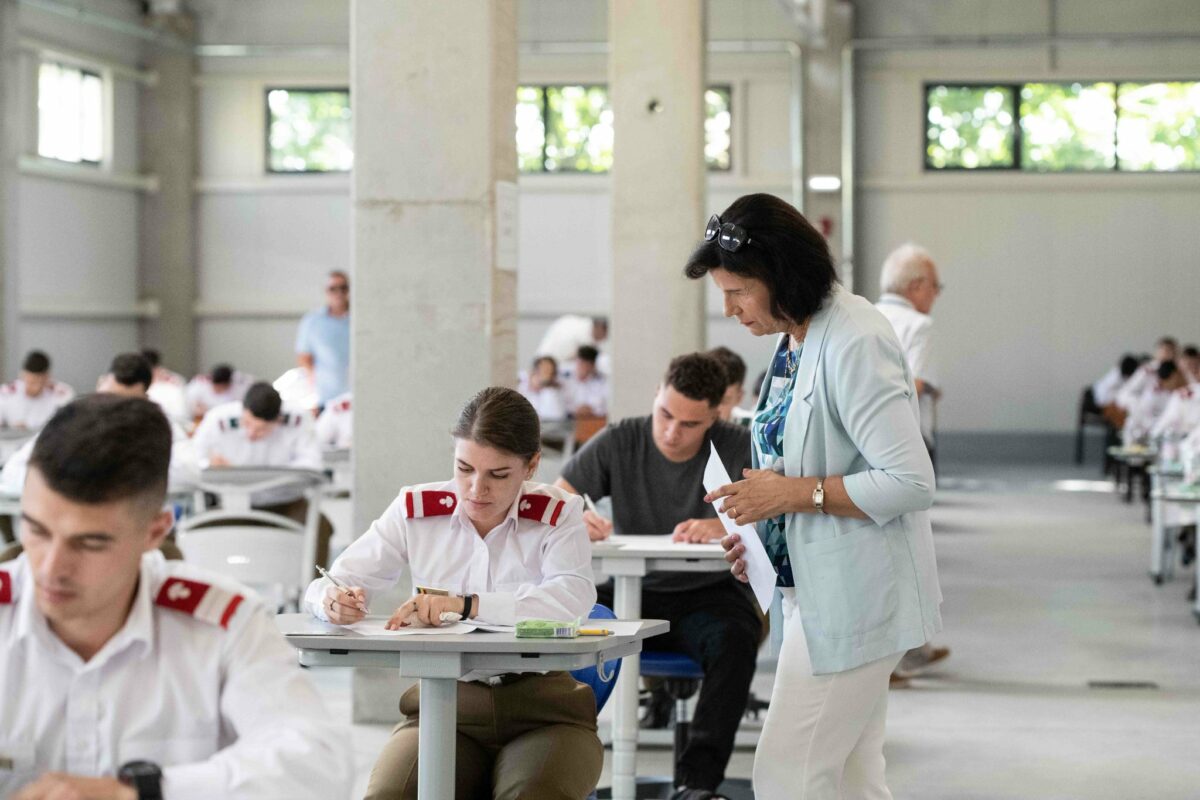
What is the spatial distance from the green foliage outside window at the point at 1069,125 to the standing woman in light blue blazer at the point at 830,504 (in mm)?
15788

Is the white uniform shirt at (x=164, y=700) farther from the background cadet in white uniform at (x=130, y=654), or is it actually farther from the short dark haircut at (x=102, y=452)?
the short dark haircut at (x=102, y=452)

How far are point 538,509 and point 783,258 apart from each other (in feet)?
2.68

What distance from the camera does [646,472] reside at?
4.66 metres

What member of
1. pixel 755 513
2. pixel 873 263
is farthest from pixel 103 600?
pixel 873 263

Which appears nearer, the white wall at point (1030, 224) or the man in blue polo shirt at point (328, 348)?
the man in blue polo shirt at point (328, 348)

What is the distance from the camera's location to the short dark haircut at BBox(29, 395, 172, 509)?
65.3 inches

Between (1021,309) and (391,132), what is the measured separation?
14002 mm

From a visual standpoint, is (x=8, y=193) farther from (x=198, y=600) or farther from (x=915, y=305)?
(x=198, y=600)

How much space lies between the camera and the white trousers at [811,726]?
2754mm

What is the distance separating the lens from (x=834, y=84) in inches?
688

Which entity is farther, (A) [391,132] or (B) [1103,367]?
(B) [1103,367]

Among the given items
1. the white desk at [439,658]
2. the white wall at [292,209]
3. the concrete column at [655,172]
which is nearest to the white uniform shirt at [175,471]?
the white desk at [439,658]

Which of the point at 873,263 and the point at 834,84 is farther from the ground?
the point at 834,84

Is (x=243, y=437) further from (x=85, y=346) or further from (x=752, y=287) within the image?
(x=85, y=346)
